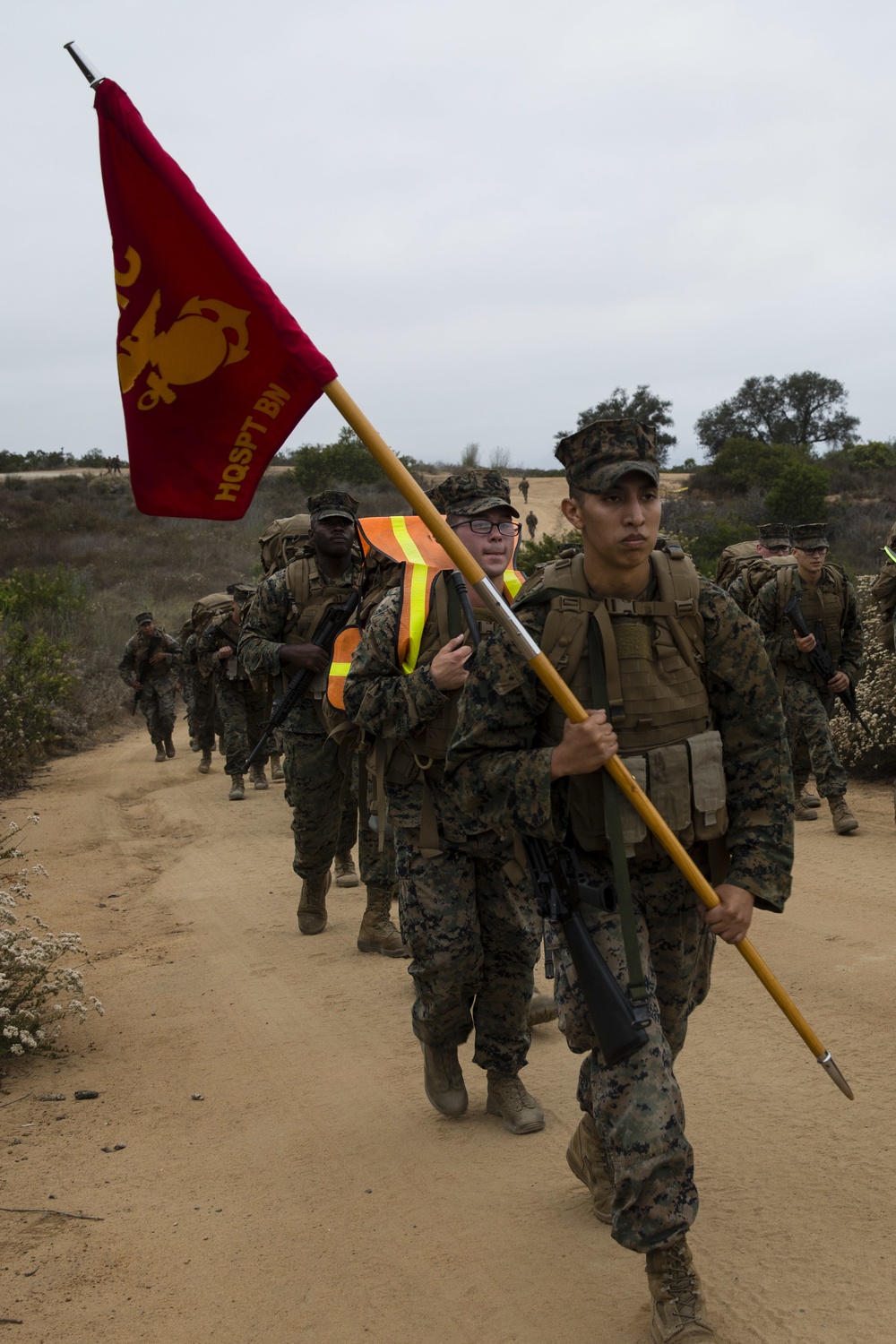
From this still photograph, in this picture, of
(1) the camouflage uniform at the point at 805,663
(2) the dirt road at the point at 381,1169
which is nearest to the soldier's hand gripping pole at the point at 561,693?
(2) the dirt road at the point at 381,1169

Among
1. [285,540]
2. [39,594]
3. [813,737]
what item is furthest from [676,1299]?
[39,594]

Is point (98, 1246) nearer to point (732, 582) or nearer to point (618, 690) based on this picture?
point (618, 690)

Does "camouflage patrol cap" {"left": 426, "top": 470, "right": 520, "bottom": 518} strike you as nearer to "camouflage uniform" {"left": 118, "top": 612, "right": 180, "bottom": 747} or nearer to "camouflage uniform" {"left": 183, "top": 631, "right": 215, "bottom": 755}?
"camouflage uniform" {"left": 183, "top": 631, "right": 215, "bottom": 755}

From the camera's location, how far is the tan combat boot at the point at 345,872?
9.23 metres

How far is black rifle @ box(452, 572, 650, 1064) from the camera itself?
10.1 ft

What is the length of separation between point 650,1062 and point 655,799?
64cm

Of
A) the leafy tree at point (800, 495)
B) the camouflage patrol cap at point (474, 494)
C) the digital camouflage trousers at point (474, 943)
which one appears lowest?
the digital camouflage trousers at point (474, 943)

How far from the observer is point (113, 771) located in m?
16.2

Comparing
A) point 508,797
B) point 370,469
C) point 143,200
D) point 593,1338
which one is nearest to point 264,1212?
point 593,1338

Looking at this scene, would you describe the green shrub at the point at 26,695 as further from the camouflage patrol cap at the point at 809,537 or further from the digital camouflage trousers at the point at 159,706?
the camouflage patrol cap at the point at 809,537

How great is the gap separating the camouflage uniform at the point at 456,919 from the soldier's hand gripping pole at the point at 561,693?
1.41 m

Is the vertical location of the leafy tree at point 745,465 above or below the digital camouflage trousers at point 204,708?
above

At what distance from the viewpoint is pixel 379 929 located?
7.20 meters

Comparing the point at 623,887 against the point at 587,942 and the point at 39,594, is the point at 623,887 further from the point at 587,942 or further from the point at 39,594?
the point at 39,594
